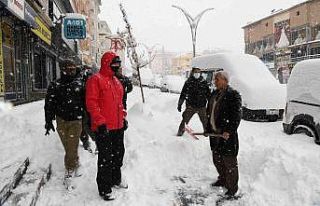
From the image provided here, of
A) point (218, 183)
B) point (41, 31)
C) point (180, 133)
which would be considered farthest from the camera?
point (41, 31)

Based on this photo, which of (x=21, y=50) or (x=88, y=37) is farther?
(x=88, y=37)

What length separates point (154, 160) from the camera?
6.31 m

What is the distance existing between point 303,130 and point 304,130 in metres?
0.03

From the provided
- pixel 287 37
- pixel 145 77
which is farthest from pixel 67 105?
pixel 287 37

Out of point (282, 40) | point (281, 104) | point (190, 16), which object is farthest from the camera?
point (282, 40)

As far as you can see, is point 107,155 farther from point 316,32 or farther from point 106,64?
point 316,32

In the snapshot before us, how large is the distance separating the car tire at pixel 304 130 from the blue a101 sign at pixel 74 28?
11.2 metres

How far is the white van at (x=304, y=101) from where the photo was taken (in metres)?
6.84

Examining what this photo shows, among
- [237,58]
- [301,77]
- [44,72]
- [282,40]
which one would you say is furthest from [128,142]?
[282,40]

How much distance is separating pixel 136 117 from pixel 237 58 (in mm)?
4554

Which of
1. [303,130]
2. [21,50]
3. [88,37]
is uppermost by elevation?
[88,37]

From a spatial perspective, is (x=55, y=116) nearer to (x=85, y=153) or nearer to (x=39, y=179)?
(x=39, y=179)

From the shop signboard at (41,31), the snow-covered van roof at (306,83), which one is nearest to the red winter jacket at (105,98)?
the snow-covered van roof at (306,83)

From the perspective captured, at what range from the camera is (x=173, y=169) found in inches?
236
